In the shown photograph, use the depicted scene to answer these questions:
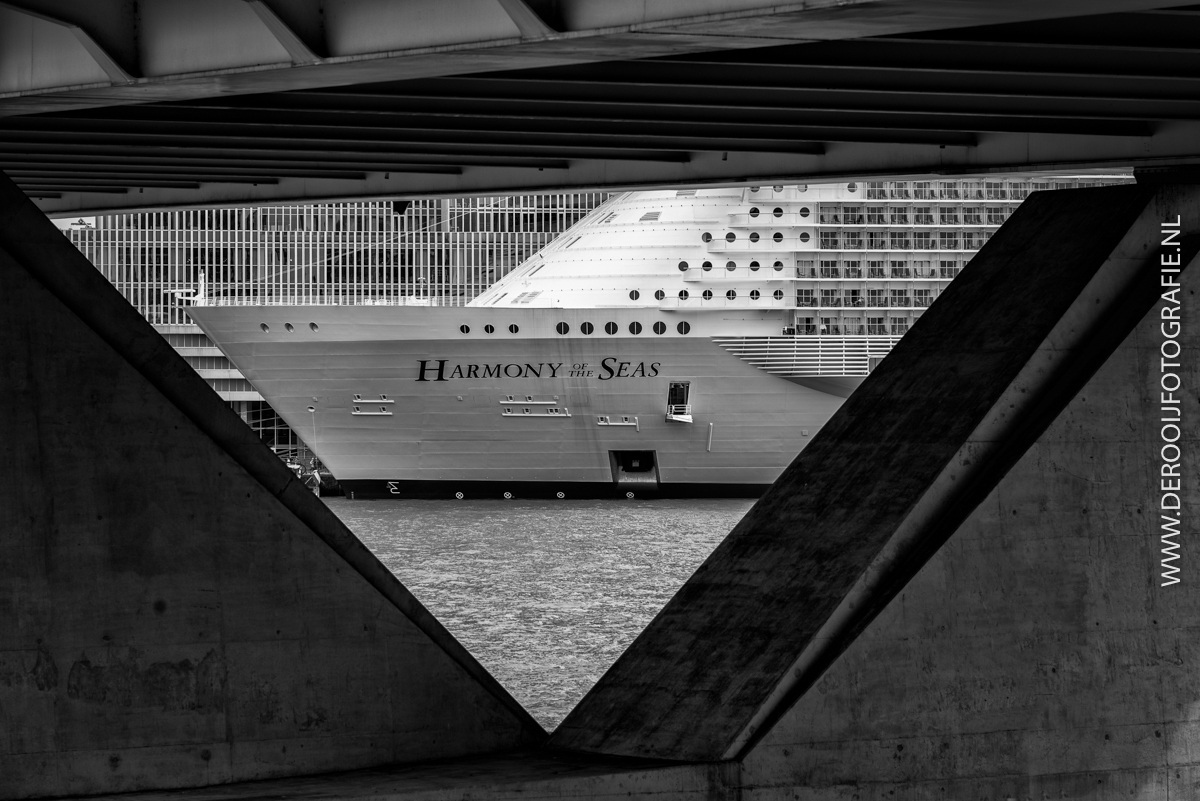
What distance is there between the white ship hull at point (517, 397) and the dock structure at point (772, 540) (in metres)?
42.8

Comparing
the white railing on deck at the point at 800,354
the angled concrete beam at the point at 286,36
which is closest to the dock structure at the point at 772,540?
the angled concrete beam at the point at 286,36

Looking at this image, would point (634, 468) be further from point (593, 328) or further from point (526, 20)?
point (526, 20)

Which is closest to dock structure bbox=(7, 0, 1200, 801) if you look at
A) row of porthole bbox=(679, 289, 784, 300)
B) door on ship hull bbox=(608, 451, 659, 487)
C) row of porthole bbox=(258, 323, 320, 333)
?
row of porthole bbox=(258, 323, 320, 333)

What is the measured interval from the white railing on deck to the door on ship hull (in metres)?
4.56

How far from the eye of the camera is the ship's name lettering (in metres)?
55.8

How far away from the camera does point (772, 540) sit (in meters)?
12.6

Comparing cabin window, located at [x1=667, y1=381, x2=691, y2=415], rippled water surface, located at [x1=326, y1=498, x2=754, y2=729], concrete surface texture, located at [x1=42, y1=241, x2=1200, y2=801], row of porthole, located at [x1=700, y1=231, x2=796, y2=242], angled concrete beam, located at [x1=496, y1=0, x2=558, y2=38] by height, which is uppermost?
row of porthole, located at [x1=700, y1=231, x2=796, y2=242]

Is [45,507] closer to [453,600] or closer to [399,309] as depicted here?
[453,600]

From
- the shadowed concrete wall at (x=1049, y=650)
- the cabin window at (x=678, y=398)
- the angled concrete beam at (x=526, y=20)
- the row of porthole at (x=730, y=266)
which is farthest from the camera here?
the row of porthole at (x=730, y=266)

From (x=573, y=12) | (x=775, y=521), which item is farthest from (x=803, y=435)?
(x=573, y=12)

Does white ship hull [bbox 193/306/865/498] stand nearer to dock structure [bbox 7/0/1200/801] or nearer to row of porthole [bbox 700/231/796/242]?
row of porthole [bbox 700/231/796/242]

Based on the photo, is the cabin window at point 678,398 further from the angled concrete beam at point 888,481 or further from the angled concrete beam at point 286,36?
the angled concrete beam at point 286,36

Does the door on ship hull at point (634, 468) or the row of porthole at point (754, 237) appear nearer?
the door on ship hull at point (634, 468)

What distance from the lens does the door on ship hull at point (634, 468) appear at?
5784 cm
